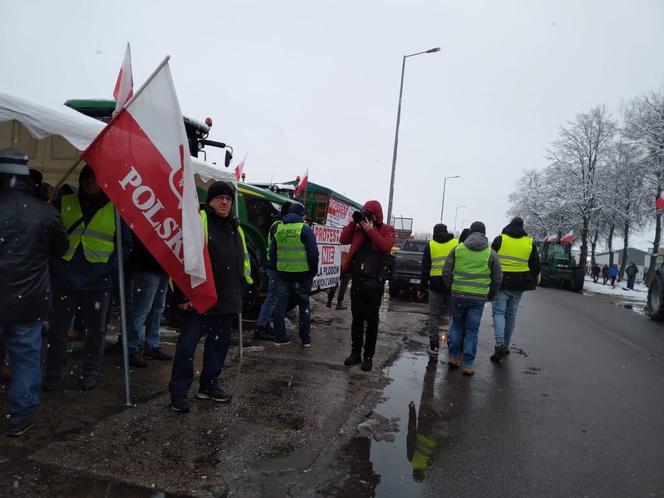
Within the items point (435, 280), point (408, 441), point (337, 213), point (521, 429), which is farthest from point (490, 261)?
point (337, 213)

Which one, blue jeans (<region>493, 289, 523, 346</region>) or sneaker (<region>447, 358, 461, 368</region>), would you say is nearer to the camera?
sneaker (<region>447, 358, 461, 368</region>)

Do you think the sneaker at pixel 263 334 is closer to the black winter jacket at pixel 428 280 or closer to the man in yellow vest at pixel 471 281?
the black winter jacket at pixel 428 280

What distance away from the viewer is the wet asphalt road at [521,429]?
310 centimetres

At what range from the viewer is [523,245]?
21.5 ft

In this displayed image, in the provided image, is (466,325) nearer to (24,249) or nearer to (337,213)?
(24,249)

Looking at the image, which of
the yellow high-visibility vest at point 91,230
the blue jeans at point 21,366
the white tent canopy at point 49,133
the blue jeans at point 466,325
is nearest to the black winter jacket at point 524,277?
the blue jeans at point 466,325

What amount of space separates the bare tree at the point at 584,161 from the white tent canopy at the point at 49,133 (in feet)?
114

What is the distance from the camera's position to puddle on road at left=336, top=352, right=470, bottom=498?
296cm

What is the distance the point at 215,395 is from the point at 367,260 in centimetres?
217

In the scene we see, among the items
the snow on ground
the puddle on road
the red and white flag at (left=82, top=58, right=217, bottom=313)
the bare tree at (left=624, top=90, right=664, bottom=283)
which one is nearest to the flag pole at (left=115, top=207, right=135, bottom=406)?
the red and white flag at (left=82, top=58, right=217, bottom=313)

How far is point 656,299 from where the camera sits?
13250 mm

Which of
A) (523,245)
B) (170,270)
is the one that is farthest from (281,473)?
(523,245)

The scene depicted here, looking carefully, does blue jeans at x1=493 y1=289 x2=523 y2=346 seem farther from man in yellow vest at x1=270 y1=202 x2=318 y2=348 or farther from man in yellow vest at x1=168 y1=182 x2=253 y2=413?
man in yellow vest at x1=168 y1=182 x2=253 y2=413

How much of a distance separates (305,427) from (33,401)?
1920mm
